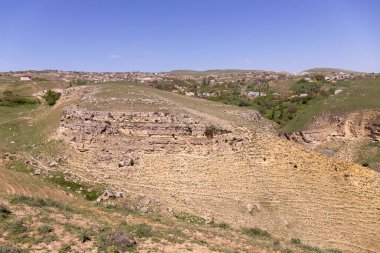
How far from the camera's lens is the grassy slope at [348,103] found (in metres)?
33.4

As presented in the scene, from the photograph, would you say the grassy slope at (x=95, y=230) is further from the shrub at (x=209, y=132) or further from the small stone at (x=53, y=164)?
the shrub at (x=209, y=132)

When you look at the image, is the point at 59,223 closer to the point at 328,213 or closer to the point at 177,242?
the point at 177,242

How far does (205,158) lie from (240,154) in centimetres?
186

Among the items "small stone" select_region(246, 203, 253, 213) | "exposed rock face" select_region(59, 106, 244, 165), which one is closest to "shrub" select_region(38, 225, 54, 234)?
"exposed rock face" select_region(59, 106, 244, 165)

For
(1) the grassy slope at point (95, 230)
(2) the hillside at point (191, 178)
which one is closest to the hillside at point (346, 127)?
(2) the hillside at point (191, 178)

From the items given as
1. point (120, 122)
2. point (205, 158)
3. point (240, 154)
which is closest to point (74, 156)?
point (120, 122)

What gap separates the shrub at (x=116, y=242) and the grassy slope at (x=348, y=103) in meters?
26.8

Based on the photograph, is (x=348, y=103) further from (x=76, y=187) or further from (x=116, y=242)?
(x=116, y=242)

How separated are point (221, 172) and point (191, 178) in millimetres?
1556

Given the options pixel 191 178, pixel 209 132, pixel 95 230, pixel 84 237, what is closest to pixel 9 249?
pixel 84 237

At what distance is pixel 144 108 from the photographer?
72.9ft

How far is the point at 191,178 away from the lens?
1873 cm

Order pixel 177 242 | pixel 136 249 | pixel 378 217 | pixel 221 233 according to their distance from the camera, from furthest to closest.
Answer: pixel 378 217 < pixel 221 233 < pixel 177 242 < pixel 136 249

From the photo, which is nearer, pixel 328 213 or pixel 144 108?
pixel 328 213
